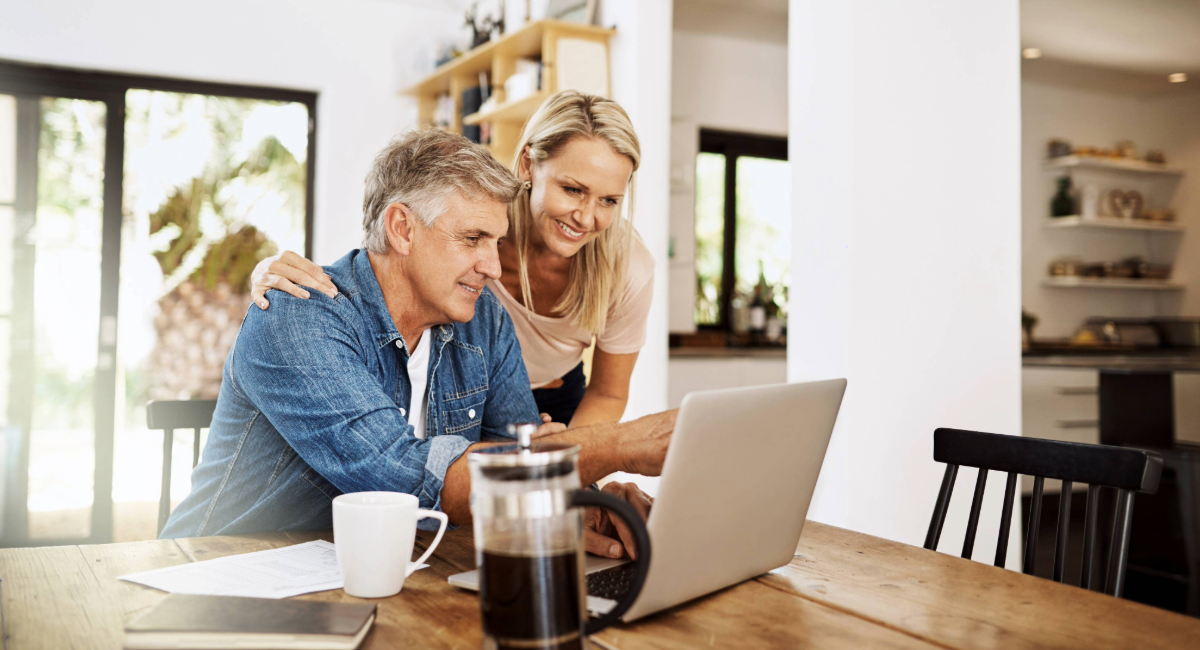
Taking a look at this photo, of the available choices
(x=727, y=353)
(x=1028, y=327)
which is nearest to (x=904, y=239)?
(x=727, y=353)

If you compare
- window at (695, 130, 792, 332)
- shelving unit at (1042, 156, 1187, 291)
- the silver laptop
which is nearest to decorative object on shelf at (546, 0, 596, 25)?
window at (695, 130, 792, 332)

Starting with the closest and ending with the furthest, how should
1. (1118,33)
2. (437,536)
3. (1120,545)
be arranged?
(437,536), (1120,545), (1118,33)

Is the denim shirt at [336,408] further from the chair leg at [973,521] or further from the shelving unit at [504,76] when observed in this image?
the shelving unit at [504,76]

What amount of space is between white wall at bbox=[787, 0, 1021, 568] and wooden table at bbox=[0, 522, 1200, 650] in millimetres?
1051

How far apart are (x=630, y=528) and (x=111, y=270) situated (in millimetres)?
3901

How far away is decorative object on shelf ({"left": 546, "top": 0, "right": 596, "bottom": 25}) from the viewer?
3150 millimetres

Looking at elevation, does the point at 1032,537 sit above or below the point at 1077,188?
below

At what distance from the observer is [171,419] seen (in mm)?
1651

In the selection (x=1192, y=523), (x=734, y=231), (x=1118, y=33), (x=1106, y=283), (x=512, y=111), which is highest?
(x=1118, y=33)

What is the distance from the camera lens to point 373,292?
134 centimetres

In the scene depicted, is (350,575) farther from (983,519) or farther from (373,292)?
(983,519)

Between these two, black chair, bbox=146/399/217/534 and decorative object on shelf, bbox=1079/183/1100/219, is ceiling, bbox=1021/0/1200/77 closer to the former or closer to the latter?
decorative object on shelf, bbox=1079/183/1100/219

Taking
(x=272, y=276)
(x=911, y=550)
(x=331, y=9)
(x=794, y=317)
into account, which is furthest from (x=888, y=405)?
(x=331, y=9)

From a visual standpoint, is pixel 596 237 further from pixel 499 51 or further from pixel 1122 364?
pixel 1122 364
